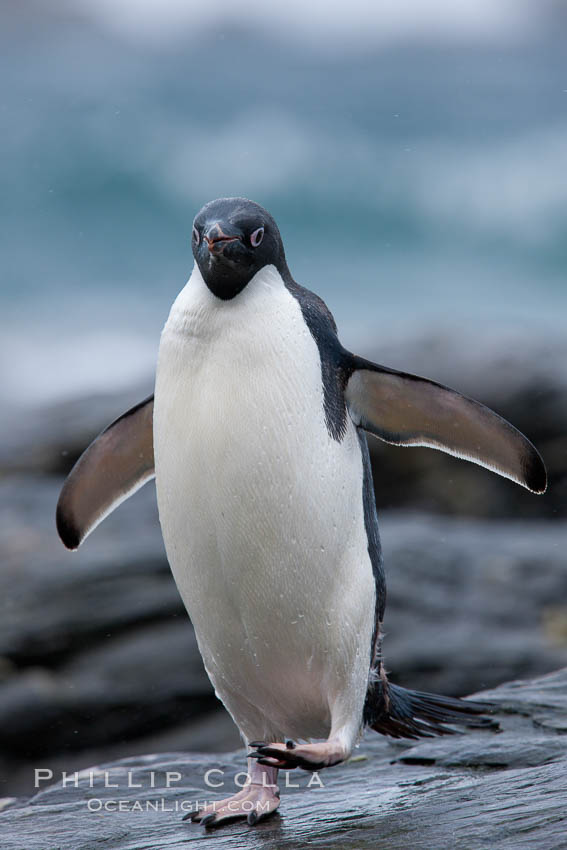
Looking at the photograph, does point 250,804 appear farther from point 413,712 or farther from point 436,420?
point 436,420

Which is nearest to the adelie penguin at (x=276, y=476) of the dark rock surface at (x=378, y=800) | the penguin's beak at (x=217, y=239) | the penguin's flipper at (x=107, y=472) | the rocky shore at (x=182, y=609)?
the penguin's beak at (x=217, y=239)

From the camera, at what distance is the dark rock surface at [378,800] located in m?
1.95

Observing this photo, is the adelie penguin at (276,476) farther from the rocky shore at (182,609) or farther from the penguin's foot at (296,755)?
the rocky shore at (182,609)

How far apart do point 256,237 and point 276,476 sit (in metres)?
0.52

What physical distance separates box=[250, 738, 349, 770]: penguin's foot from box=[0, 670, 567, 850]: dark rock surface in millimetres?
134

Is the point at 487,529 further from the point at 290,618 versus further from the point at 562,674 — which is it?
the point at 290,618

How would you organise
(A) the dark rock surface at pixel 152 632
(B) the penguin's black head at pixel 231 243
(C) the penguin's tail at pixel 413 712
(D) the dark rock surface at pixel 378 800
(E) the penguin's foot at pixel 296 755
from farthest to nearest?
(A) the dark rock surface at pixel 152 632, (C) the penguin's tail at pixel 413 712, (B) the penguin's black head at pixel 231 243, (E) the penguin's foot at pixel 296 755, (D) the dark rock surface at pixel 378 800

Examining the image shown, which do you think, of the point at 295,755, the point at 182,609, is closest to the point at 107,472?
the point at 295,755

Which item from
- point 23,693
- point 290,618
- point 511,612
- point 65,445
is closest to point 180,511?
point 290,618

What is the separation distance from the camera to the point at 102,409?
24.2ft

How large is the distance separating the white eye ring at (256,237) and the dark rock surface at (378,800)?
1234 millimetres

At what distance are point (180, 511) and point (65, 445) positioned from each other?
193 inches

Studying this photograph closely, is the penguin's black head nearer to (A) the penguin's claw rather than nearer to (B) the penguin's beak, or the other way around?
(B) the penguin's beak

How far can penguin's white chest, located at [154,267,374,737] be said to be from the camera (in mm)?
2258
